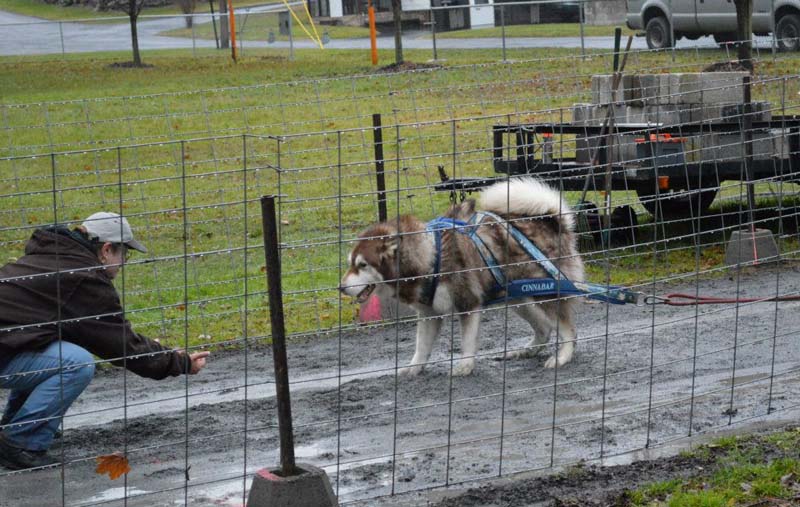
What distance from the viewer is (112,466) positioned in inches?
239

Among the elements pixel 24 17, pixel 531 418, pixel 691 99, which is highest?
pixel 24 17

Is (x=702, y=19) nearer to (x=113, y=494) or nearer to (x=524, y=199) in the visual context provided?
(x=524, y=199)

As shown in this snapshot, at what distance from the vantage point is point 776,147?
11.4 meters

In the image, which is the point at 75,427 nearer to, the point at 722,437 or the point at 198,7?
the point at 722,437

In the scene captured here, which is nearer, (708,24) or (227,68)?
(708,24)

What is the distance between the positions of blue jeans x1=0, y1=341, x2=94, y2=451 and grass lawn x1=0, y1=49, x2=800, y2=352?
625 millimetres

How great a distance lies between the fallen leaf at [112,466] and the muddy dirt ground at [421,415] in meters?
0.09

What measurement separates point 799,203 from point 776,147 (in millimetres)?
1739

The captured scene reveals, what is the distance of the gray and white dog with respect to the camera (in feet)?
25.6

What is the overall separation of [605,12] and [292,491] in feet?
112

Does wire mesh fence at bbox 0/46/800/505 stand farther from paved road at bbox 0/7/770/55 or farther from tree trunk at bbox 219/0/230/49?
tree trunk at bbox 219/0/230/49

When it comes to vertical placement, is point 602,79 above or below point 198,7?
below

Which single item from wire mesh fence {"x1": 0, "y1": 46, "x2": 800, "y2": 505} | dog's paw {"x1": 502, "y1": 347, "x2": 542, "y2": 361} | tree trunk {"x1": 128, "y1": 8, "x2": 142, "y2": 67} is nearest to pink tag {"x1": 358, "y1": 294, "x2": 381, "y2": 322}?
wire mesh fence {"x1": 0, "y1": 46, "x2": 800, "y2": 505}

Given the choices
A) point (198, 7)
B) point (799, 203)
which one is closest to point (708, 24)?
point (799, 203)
